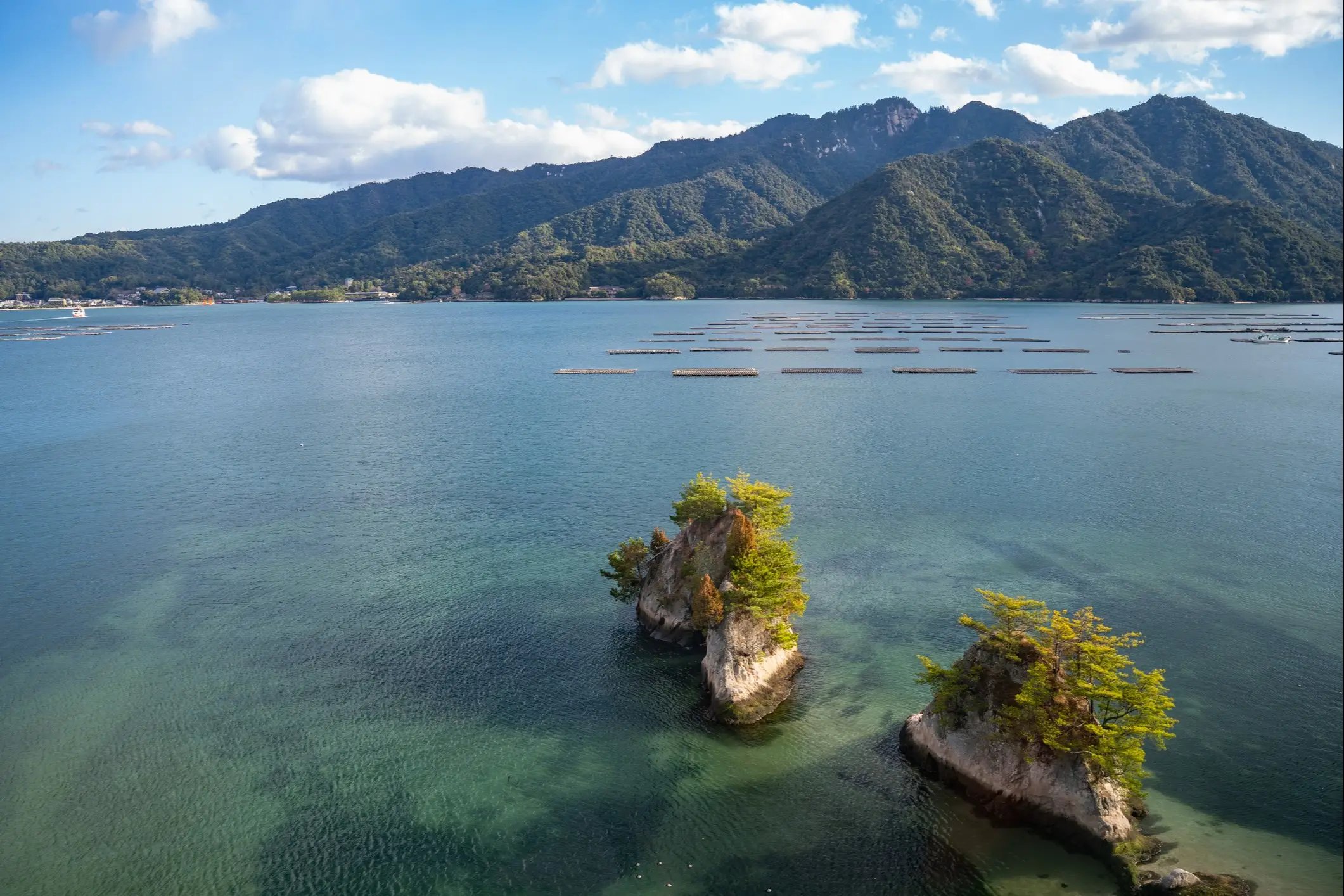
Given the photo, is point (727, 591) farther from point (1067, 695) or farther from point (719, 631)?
point (1067, 695)

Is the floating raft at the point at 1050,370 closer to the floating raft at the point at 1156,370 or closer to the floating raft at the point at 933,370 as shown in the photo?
the floating raft at the point at 1156,370

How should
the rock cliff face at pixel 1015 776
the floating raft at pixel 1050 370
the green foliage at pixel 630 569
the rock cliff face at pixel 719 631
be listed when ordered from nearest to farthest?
the rock cliff face at pixel 1015 776 < the rock cliff face at pixel 719 631 < the green foliage at pixel 630 569 < the floating raft at pixel 1050 370

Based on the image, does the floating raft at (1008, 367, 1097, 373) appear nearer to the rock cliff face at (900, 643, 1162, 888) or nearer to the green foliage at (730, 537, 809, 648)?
the green foliage at (730, 537, 809, 648)

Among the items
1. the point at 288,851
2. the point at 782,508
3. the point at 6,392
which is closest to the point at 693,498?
the point at 782,508

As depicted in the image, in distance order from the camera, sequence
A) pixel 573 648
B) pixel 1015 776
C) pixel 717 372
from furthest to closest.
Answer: pixel 717 372 → pixel 573 648 → pixel 1015 776

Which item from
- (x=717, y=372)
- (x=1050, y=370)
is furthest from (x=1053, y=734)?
(x=1050, y=370)

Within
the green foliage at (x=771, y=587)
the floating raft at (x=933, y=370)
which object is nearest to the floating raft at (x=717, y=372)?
the floating raft at (x=933, y=370)

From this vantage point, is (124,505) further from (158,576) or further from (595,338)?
(595,338)
